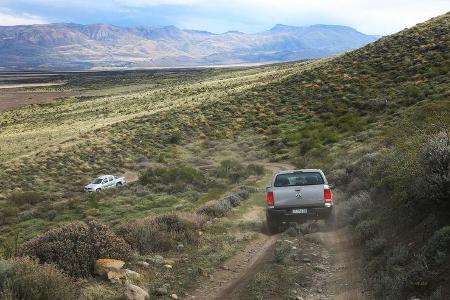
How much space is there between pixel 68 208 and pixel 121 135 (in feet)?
67.6

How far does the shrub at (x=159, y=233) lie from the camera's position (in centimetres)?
1139

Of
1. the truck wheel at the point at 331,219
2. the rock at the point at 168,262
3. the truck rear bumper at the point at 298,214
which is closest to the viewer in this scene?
the rock at the point at 168,262

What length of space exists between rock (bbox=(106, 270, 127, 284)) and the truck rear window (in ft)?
19.8

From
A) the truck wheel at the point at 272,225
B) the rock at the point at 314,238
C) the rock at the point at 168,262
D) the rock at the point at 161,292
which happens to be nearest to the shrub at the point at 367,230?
the rock at the point at 314,238

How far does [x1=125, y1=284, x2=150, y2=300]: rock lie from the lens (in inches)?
319

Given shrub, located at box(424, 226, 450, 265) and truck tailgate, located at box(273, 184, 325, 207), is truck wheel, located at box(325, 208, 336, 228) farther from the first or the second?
shrub, located at box(424, 226, 450, 265)

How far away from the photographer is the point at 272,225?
13758mm

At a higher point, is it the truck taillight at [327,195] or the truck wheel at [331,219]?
the truck taillight at [327,195]

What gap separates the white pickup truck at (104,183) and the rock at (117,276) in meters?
21.8

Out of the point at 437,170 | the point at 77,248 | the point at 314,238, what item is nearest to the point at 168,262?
the point at 77,248

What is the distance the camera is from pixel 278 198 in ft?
44.7

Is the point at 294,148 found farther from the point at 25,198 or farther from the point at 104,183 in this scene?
the point at 25,198

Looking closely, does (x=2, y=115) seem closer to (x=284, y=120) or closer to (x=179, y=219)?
(x=284, y=120)

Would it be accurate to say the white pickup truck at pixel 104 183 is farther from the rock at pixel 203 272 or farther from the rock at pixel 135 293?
the rock at pixel 135 293
